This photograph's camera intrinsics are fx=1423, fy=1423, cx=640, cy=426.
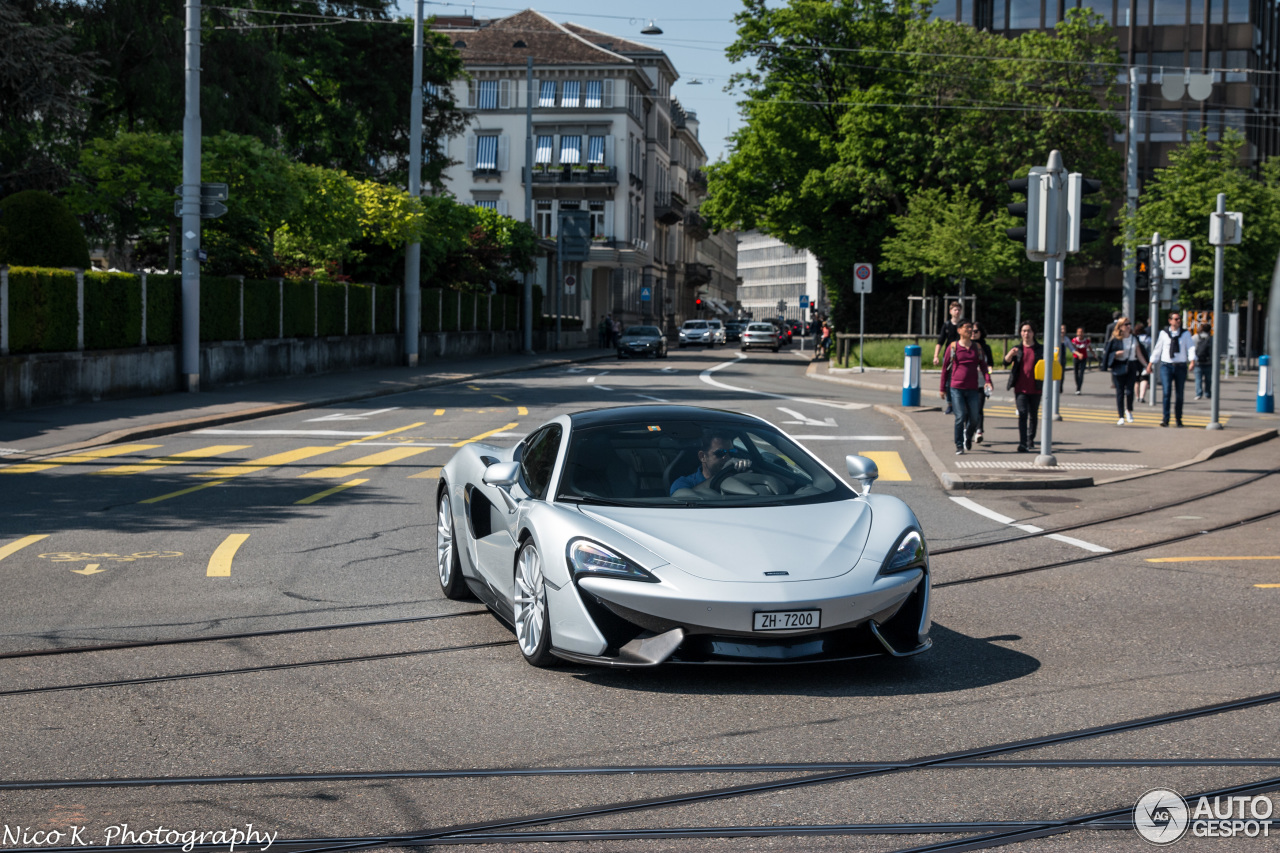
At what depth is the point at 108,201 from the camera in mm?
29312

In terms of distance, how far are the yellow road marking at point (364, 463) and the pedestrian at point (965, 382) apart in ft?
21.8

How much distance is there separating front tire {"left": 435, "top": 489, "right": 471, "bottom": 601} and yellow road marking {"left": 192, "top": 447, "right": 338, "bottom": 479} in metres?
6.85

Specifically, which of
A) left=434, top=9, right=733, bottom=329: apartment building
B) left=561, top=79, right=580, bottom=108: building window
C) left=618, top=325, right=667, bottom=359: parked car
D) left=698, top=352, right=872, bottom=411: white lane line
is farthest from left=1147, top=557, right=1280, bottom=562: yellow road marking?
left=561, top=79, right=580, bottom=108: building window

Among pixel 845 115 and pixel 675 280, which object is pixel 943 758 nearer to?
pixel 845 115

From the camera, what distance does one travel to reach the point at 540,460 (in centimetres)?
750

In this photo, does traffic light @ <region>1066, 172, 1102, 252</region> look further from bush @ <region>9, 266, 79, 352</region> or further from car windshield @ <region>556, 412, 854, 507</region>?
bush @ <region>9, 266, 79, 352</region>

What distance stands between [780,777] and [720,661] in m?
1.19

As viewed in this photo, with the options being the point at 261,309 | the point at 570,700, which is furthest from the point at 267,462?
the point at 261,309

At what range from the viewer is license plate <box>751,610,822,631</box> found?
19.7 ft

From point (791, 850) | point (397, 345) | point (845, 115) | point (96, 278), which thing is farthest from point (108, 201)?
point (845, 115)

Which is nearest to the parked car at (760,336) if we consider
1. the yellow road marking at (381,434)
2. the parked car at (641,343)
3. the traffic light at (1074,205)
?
the parked car at (641,343)

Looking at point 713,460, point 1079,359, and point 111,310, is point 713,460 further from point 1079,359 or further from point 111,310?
point 1079,359

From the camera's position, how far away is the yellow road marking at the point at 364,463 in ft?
50.1

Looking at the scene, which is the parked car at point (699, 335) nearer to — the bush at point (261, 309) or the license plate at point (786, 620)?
the bush at point (261, 309)
